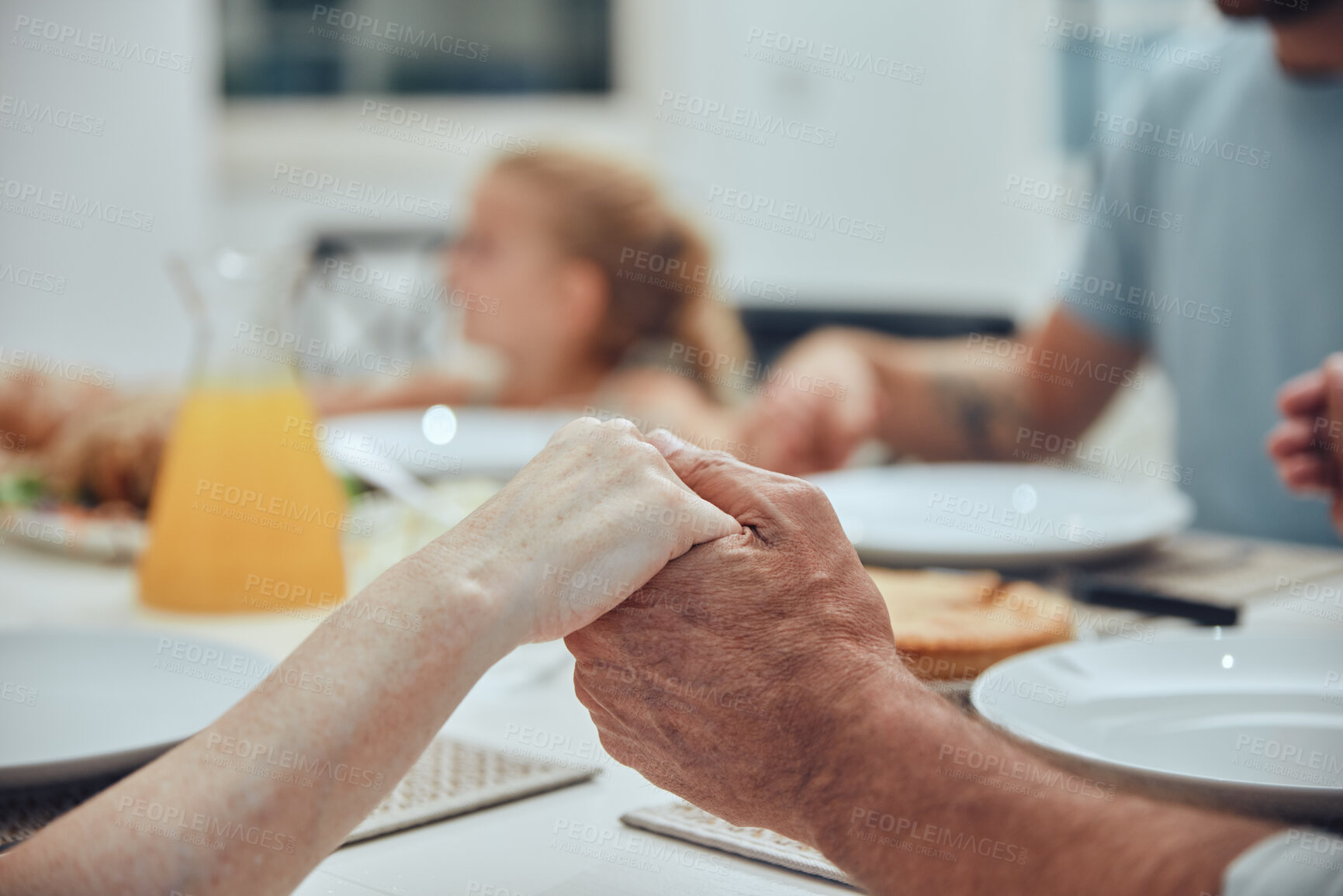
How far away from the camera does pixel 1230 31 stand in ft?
Result: 5.56

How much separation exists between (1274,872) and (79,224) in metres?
2.92

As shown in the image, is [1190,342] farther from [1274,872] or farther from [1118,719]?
[1274,872]

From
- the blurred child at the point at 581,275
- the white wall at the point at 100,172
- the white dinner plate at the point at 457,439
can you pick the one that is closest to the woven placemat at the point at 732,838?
the white dinner plate at the point at 457,439

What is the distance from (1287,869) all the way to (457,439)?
1.18 metres

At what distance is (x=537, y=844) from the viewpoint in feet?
1.68

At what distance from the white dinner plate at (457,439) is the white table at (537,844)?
458 millimetres

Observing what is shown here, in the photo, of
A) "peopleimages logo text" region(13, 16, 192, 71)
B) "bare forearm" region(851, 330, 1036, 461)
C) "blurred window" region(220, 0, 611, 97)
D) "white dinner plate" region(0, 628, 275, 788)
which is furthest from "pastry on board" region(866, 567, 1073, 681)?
"blurred window" region(220, 0, 611, 97)

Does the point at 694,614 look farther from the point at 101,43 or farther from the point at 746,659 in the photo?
the point at 101,43

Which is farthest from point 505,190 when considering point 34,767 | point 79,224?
point 34,767

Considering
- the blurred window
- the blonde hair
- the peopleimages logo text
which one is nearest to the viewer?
the blonde hair

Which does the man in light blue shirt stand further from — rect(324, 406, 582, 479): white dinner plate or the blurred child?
the blurred child

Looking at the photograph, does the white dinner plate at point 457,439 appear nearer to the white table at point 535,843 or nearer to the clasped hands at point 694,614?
the white table at point 535,843

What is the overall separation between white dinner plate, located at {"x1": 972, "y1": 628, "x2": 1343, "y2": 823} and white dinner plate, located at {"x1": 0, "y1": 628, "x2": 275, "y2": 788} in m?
0.37

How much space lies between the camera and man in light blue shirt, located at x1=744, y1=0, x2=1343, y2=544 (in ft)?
4.96
